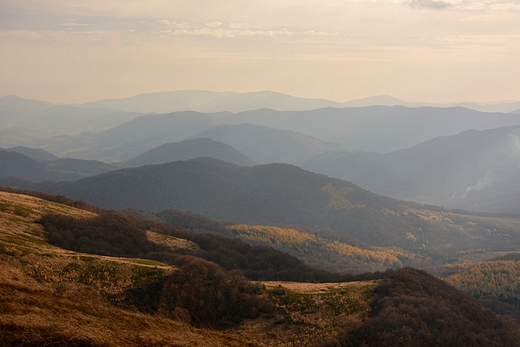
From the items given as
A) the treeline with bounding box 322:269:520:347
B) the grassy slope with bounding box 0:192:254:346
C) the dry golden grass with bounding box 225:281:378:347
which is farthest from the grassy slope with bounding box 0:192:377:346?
the treeline with bounding box 322:269:520:347

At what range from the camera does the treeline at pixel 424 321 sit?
50625 mm

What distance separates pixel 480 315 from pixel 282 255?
6436 centimetres

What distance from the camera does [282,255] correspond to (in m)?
128

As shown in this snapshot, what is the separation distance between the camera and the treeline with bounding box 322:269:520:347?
50625 mm

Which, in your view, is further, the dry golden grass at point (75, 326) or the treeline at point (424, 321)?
the treeline at point (424, 321)

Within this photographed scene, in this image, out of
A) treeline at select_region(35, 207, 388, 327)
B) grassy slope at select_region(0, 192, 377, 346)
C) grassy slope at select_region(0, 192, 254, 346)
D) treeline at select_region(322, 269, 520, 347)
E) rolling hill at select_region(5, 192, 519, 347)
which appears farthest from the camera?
treeline at select_region(35, 207, 388, 327)

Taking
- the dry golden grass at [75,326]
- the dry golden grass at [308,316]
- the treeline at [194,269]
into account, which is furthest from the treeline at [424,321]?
the dry golden grass at [75,326]

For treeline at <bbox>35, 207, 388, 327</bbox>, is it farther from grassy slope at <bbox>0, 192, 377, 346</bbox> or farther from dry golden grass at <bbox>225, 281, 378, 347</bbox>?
dry golden grass at <bbox>225, 281, 378, 347</bbox>

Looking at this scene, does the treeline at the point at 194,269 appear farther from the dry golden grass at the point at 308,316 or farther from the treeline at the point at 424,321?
the treeline at the point at 424,321

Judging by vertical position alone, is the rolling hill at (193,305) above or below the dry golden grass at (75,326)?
below

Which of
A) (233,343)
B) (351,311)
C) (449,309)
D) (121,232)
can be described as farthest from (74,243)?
(449,309)

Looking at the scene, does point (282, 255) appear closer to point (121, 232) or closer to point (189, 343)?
point (121, 232)

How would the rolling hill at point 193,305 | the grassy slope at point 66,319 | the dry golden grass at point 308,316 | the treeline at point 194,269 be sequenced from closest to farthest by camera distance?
the grassy slope at point 66,319 < the rolling hill at point 193,305 < the dry golden grass at point 308,316 < the treeline at point 194,269

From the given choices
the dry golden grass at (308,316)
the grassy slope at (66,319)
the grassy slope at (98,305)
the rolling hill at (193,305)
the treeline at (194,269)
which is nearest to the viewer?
the grassy slope at (66,319)
